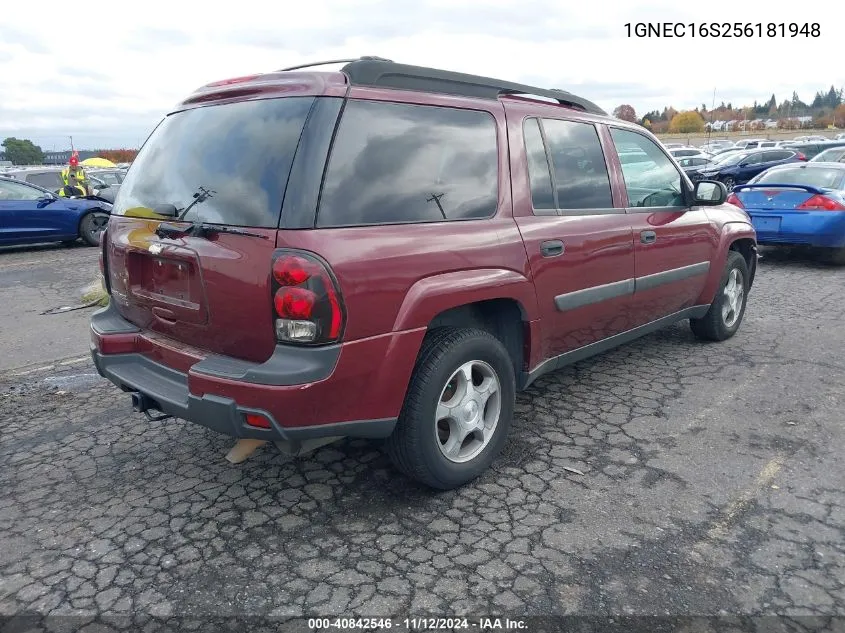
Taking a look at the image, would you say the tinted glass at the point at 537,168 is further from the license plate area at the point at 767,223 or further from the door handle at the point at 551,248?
the license plate area at the point at 767,223

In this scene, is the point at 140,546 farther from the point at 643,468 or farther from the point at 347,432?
the point at 643,468

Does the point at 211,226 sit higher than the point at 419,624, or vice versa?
the point at 211,226

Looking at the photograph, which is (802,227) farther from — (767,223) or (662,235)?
(662,235)

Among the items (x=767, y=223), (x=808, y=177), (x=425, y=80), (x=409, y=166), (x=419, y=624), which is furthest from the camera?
(x=808, y=177)

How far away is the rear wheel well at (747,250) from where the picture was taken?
18.4 ft

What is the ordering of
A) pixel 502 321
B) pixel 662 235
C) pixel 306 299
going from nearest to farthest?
pixel 306 299 < pixel 502 321 < pixel 662 235

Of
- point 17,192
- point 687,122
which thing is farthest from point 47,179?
point 687,122

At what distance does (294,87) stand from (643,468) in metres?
2.45

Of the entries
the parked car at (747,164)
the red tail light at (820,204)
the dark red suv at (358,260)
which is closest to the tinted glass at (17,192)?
the dark red suv at (358,260)

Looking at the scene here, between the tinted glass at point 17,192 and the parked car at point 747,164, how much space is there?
17.0 metres

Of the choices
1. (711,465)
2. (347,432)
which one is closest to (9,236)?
(347,432)

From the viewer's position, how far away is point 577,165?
3.88 metres

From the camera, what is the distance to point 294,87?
2832 mm

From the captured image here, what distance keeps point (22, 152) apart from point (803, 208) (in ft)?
234
